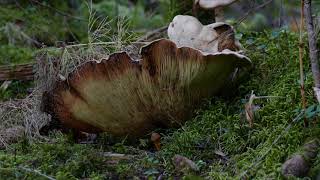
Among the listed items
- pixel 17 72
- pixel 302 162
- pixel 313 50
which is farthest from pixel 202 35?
pixel 17 72

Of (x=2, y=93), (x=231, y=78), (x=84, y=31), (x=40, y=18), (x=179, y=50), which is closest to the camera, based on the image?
(x=179, y=50)

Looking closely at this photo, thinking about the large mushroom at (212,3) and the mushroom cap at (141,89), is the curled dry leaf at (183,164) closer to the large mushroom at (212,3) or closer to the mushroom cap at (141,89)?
the mushroom cap at (141,89)

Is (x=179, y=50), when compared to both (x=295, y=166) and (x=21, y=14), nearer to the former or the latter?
(x=295, y=166)

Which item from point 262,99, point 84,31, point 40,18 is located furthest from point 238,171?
point 84,31

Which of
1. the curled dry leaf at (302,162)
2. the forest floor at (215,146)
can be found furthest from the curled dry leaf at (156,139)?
the curled dry leaf at (302,162)

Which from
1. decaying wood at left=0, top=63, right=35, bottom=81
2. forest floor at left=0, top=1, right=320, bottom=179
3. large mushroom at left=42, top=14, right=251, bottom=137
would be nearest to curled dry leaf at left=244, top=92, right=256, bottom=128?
forest floor at left=0, top=1, right=320, bottom=179

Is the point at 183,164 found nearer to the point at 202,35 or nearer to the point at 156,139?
the point at 156,139
